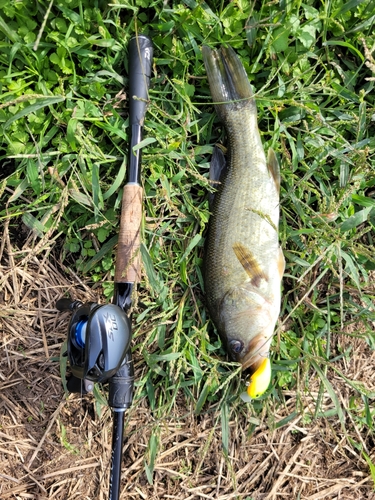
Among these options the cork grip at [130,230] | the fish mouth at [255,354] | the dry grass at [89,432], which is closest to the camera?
the cork grip at [130,230]

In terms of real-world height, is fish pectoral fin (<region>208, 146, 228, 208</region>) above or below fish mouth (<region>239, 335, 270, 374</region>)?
above

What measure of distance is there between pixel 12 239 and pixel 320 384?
2.30 meters

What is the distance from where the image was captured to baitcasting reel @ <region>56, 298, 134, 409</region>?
1929mm

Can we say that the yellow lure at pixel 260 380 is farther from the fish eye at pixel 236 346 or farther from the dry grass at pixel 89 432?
the dry grass at pixel 89 432

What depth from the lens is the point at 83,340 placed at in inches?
82.2

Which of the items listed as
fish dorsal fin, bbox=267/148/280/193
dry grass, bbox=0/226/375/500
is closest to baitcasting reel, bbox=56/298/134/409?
dry grass, bbox=0/226/375/500

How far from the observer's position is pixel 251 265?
8.18ft

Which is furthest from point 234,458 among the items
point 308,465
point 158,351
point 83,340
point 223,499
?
point 83,340

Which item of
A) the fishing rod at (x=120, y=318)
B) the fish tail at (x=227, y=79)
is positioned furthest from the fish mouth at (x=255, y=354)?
the fish tail at (x=227, y=79)

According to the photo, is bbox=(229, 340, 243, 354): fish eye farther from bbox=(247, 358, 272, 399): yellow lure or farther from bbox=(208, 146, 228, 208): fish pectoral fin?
bbox=(208, 146, 228, 208): fish pectoral fin

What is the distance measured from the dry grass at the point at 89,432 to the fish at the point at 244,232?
59cm

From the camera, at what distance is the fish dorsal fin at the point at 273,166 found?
8.39 feet

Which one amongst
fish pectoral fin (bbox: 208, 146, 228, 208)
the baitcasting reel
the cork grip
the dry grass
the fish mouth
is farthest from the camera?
the dry grass

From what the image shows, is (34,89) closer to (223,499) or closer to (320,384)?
(320,384)
